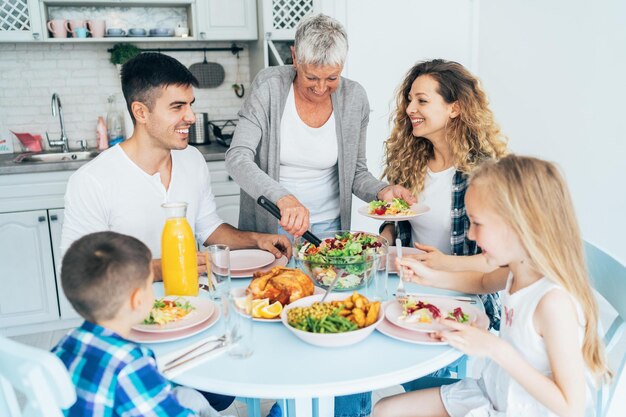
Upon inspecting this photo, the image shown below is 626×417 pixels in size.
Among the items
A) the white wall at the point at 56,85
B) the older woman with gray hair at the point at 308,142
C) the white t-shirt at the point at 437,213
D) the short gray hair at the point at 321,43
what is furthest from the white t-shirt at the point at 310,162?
the white wall at the point at 56,85

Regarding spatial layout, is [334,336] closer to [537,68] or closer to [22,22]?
[537,68]

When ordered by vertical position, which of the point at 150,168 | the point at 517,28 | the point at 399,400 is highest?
the point at 517,28

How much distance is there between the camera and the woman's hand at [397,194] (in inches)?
79.0

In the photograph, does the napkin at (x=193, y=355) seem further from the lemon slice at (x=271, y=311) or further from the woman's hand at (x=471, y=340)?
the woman's hand at (x=471, y=340)

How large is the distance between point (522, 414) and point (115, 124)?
331 cm

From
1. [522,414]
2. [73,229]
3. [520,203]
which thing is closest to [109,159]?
[73,229]

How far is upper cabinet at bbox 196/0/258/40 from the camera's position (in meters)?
3.67

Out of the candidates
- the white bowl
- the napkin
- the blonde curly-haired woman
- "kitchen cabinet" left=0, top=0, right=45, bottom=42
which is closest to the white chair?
the napkin

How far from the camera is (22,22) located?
3.45m

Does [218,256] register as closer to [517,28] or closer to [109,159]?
[109,159]

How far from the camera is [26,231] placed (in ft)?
10.8

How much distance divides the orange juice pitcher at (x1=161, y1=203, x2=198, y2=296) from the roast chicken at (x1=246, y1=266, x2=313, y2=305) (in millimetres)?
210

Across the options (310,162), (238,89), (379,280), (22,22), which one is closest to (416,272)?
(379,280)

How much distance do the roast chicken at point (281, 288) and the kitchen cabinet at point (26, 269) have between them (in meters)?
2.30
